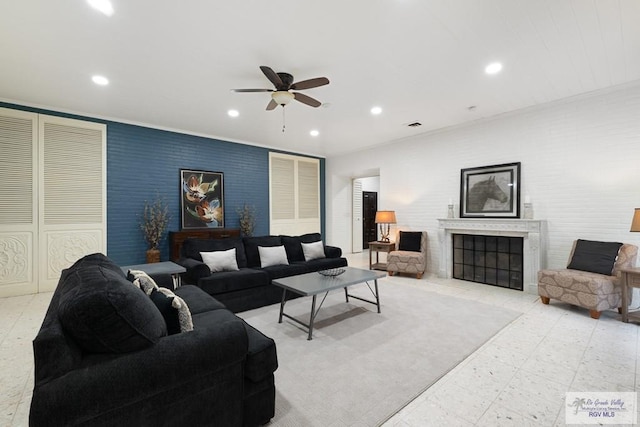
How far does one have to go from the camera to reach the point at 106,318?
4.06 ft

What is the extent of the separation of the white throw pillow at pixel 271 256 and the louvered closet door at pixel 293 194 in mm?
2516

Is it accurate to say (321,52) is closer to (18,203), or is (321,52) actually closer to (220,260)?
(220,260)

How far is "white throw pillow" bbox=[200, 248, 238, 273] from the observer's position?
12.7ft

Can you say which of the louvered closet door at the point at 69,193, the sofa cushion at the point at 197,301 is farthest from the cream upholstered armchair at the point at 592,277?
the louvered closet door at the point at 69,193

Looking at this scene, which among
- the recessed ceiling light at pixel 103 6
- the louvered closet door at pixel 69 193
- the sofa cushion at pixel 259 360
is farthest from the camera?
the louvered closet door at pixel 69 193

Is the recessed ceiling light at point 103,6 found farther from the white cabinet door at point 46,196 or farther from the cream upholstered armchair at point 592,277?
the cream upholstered armchair at point 592,277

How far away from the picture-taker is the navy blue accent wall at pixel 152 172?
4.96m

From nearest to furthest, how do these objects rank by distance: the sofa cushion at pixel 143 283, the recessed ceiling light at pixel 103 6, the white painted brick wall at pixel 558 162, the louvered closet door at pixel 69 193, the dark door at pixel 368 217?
the sofa cushion at pixel 143 283
the recessed ceiling light at pixel 103 6
the white painted brick wall at pixel 558 162
the louvered closet door at pixel 69 193
the dark door at pixel 368 217

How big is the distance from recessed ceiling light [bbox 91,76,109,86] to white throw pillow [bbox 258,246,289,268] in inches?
112

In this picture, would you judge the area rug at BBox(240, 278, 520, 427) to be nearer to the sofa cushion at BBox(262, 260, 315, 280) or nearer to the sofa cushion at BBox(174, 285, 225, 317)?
the sofa cushion at BBox(262, 260, 315, 280)

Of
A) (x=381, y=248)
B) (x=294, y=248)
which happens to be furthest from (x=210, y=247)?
(x=381, y=248)

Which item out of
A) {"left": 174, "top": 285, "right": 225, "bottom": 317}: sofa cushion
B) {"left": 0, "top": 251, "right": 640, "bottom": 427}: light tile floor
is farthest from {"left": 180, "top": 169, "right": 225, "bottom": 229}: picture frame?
{"left": 174, "top": 285, "right": 225, "bottom": 317}: sofa cushion

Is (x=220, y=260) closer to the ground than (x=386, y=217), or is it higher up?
closer to the ground

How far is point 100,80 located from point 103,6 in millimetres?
1552
